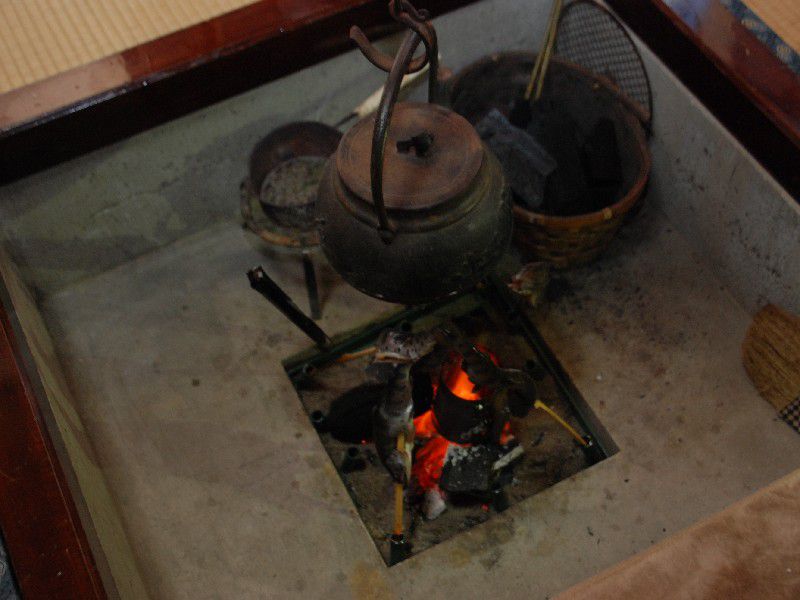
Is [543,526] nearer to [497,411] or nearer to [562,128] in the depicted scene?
[497,411]

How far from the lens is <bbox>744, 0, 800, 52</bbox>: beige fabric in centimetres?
328

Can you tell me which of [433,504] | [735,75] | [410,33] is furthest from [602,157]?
[410,33]

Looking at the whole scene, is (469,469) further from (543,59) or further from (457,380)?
(543,59)

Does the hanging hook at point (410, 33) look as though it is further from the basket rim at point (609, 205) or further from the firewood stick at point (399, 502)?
the firewood stick at point (399, 502)

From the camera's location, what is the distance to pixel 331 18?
327 centimetres

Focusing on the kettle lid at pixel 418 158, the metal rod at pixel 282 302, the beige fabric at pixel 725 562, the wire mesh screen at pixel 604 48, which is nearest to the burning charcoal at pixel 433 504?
the metal rod at pixel 282 302

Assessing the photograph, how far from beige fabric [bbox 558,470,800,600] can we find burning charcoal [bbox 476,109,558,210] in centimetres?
157

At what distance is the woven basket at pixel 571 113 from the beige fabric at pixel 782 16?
Result: 2.04ft

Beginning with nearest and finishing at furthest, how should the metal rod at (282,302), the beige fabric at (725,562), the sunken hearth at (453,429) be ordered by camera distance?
the beige fabric at (725,562), the metal rod at (282,302), the sunken hearth at (453,429)

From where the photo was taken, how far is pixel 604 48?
3.76 meters

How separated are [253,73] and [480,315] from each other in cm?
143

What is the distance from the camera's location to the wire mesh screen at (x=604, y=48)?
362 centimetres

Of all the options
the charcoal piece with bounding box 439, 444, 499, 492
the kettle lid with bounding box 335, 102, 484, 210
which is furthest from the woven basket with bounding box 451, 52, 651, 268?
the kettle lid with bounding box 335, 102, 484, 210

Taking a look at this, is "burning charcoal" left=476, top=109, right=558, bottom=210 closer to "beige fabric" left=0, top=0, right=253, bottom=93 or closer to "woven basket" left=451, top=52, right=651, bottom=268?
"woven basket" left=451, top=52, right=651, bottom=268
